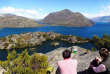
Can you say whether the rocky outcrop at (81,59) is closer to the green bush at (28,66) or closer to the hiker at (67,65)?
the green bush at (28,66)

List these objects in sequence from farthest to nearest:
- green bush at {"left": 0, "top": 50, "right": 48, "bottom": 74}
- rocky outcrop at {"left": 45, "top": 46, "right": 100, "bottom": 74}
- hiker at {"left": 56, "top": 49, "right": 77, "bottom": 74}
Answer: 1. green bush at {"left": 0, "top": 50, "right": 48, "bottom": 74}
2. rocky outcrop at {"left": 45, "top": 46, "right": 100, "bottom": 74}
3. hiker at {"left": 56, "top": 49, "right": 77, "bottom": 74}

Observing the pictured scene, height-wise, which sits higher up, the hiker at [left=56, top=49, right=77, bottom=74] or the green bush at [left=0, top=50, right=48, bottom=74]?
the hiker at [left=56, top=49, right=77, bottom=74]

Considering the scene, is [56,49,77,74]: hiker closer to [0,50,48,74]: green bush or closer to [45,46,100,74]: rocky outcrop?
[45,46,100,74]: rocky outcrop

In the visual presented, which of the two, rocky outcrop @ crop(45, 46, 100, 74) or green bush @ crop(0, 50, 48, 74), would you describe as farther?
green bush @ crop(0, 50, 48, 74)

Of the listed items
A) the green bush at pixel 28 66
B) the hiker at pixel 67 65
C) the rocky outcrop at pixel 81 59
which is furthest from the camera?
the green bush at pixel 28 66

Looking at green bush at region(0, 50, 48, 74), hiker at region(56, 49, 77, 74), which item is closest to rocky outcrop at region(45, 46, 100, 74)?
green bush at region(0, 50, 48, 74)

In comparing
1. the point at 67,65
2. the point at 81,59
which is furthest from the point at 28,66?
the point at 67,65

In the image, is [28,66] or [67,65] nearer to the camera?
[67,65]

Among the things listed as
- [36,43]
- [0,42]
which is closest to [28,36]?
[36,43]

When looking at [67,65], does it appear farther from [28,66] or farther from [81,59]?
[81,59]

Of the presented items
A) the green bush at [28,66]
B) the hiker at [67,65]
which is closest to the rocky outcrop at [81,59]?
the green bush at [28,66]

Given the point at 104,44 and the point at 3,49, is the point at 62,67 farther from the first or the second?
the point at 3,49

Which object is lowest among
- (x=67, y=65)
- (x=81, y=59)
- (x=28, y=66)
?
(x=28, y=66)
